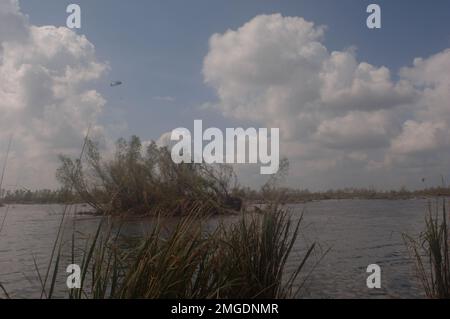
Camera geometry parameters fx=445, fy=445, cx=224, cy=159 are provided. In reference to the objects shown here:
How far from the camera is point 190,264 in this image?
462 cm

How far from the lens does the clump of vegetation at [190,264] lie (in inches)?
170

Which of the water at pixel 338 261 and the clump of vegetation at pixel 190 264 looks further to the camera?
the water at pixel 338 261

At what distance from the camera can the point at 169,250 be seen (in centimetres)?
450

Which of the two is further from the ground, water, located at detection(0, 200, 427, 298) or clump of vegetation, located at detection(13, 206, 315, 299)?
clump of vegetation, located at detection(13, 206, 315, 299)

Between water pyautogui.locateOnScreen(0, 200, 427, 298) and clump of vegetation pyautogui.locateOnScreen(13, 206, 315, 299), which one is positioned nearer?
clump of vegetation pyautogui.locateOnScreen(13, 206, 315, 299)

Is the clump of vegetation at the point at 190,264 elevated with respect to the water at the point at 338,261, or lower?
elevated

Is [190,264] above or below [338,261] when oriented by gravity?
above

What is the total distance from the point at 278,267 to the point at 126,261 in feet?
6.28

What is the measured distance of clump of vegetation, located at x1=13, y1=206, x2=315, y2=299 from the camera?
4.32m

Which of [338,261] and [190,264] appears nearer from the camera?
[190,264]
